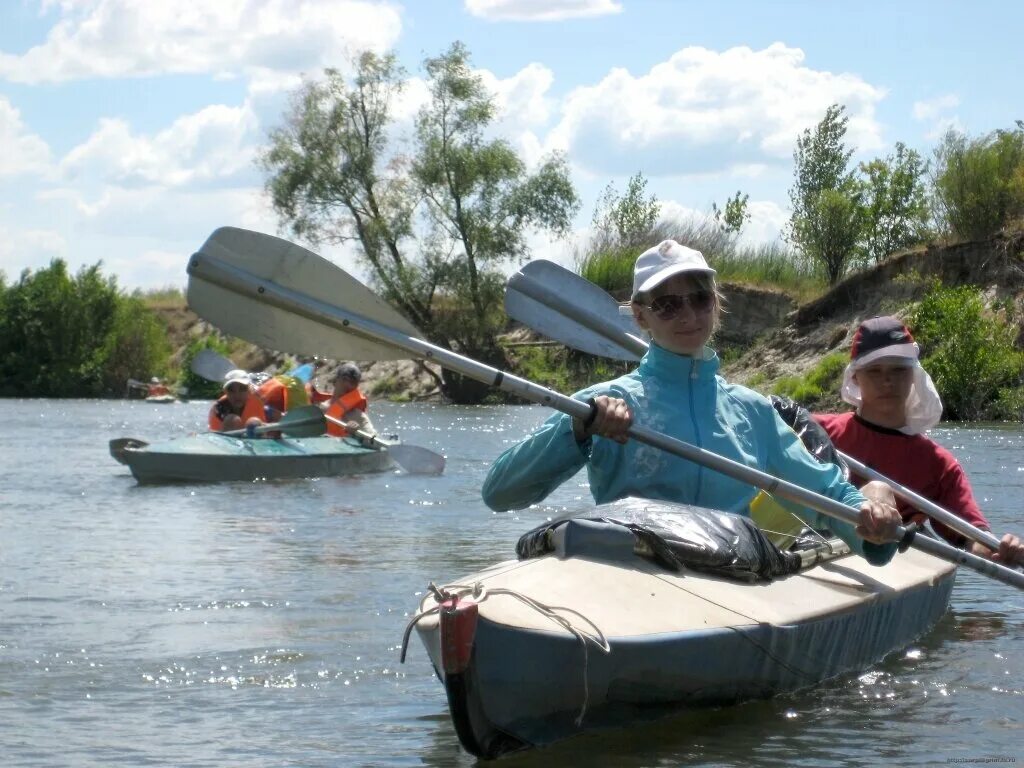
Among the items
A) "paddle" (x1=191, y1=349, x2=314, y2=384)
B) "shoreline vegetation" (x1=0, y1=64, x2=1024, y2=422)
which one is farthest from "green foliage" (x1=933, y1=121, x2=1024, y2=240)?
"paddle" (x1=191, y1=349, x2=314, y2=384)

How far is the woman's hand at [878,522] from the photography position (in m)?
4.77

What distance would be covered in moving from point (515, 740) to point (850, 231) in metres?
29.8

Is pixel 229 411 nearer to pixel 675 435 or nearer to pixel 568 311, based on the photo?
pixel 568 311

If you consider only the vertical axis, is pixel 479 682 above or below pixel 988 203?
below

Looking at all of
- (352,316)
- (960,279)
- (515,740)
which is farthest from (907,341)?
(960,279)

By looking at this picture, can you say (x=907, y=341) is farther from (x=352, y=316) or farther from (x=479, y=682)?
(x=479, y=682)

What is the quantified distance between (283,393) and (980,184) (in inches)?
614

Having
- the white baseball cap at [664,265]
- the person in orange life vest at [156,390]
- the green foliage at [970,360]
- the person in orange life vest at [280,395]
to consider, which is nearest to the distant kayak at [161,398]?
the person in orange life vest at [156,390]

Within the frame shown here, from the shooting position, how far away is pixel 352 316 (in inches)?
204

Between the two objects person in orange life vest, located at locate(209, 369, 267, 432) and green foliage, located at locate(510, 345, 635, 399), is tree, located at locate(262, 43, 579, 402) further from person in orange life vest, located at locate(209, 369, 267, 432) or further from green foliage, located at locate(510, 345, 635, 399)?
person in orange life vest, located at locate(209, 369, 267, 432)

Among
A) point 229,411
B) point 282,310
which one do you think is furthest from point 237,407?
point 282,310

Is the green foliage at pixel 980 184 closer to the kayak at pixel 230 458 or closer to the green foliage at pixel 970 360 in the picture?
the green foliage at pixel 970 360

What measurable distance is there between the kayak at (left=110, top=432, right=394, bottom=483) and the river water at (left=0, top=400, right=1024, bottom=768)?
1.42 meters

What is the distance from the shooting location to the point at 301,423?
15578mm
